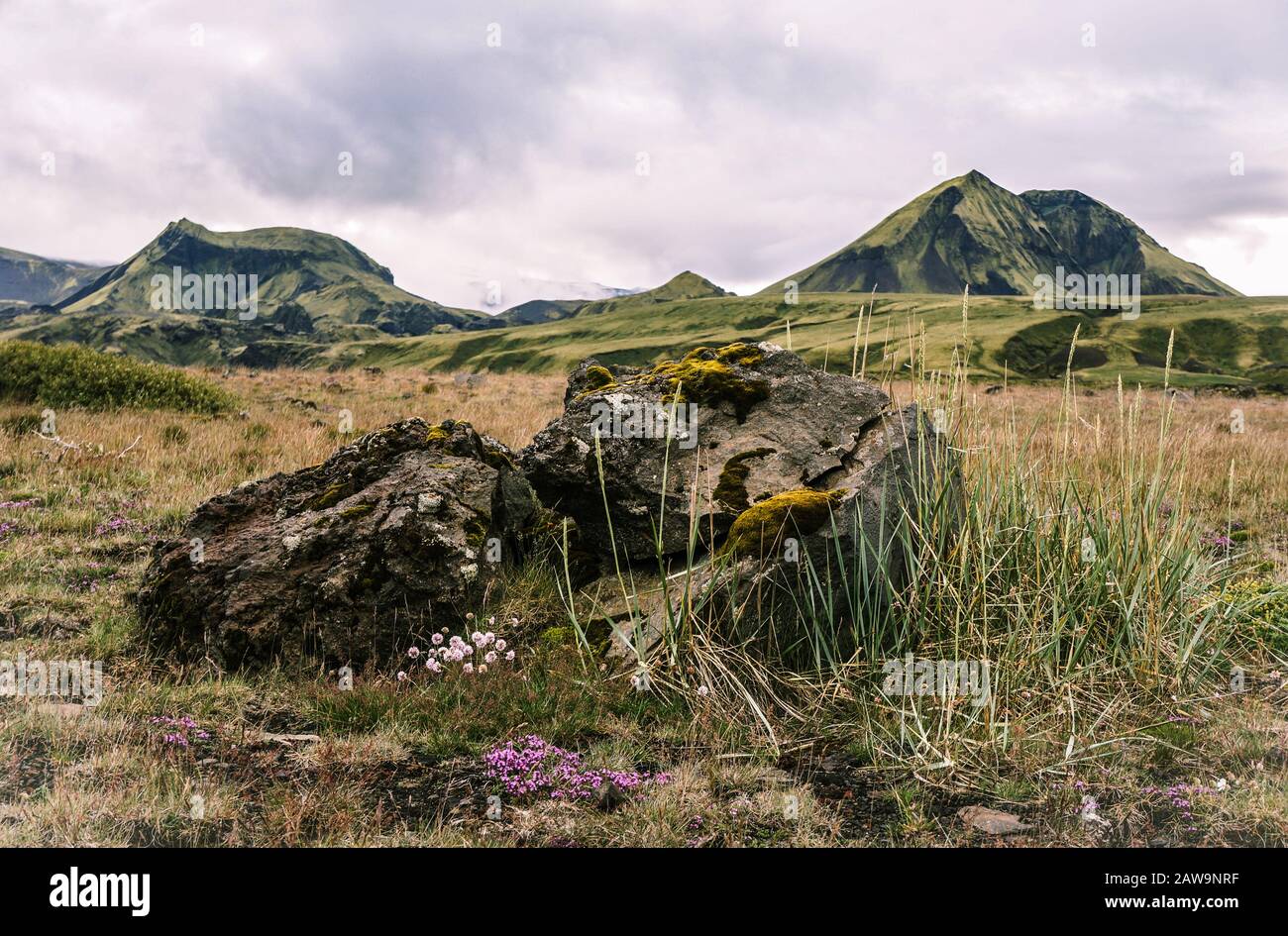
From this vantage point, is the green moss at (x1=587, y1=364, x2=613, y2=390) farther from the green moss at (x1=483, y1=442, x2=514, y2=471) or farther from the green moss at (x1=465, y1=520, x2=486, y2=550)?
the green moss at (x1=465, y1=520, x2=486, y2=550)

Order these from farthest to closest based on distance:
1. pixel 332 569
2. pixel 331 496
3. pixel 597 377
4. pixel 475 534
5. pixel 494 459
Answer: pixel 597 377
pixel 494 459
pixel 331 496
pixel 475 534
pixel 332 569

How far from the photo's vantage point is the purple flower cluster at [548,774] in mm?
3965

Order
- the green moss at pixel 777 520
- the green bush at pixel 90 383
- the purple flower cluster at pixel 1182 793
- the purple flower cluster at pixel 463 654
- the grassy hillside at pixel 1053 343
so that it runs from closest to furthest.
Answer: the purple flower cluster at pixel 1182 793 < the purple flower cluster at pixel 463 654 < the green moss at pixel 777 520 < the green bush at pixel 90 383 < the grassy hillside at pixel 1053 343

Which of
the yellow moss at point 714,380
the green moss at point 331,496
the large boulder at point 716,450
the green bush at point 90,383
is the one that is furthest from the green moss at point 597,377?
the green bush at point 90,383

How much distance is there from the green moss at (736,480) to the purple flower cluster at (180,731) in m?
3.86

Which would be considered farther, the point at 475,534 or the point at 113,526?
the point at 113,526

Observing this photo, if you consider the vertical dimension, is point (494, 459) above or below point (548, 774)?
above

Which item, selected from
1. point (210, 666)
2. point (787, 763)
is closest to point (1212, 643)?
point (787, 763)

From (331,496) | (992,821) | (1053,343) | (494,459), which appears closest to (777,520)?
(992,821)

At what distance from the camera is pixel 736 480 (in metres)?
6.12

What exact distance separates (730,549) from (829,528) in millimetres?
737

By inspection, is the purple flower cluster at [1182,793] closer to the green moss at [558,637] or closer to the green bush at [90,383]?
the green moss at [558,637]

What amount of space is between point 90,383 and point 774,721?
647 inches

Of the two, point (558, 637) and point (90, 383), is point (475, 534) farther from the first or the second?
point (90, 383)
